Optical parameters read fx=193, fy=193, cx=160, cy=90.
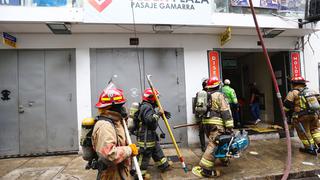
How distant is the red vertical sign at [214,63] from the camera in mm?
6270

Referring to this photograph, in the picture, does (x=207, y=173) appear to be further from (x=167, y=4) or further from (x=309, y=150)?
(x=167, y=4)

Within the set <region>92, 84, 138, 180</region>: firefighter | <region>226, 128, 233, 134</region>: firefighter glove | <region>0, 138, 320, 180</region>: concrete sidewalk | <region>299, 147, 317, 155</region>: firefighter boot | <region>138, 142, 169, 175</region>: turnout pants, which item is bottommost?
<region>0, 138, 320, 180</region>: concrete sidewalk

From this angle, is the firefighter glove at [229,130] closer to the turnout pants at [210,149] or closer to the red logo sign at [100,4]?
the turnout pants at [210,149]

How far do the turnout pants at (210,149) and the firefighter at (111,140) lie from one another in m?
1.98

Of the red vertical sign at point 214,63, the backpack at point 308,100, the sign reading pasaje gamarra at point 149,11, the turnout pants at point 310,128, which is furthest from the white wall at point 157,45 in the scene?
the turnout pants at point 310,128

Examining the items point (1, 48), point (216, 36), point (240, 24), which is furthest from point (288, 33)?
point (1, 48)

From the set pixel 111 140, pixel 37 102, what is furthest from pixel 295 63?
pixel 37 102

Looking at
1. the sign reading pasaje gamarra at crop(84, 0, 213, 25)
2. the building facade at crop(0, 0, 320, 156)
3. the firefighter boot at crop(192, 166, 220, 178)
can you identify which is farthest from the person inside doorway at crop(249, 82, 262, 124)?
the firefighter boot at crop(192, 166, 220, 178)

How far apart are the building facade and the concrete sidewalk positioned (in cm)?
58

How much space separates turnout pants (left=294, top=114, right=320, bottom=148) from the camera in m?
4.83

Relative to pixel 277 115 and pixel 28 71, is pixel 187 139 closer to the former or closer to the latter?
pixel 277 115

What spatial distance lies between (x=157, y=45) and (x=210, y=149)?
3.53 meters

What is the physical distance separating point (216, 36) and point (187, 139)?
11.4 feet

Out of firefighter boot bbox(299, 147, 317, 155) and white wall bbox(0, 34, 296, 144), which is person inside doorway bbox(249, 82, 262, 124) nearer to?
white wall bbox(0, 34, 296, 144)
